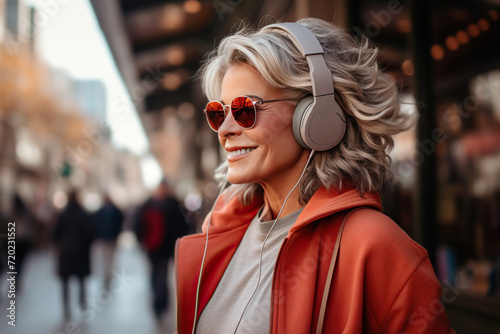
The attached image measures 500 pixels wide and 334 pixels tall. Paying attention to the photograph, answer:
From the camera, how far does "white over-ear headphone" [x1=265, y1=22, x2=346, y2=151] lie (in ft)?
4.29

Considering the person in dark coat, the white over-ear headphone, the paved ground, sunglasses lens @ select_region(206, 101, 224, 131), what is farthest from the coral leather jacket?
the person in dark coat

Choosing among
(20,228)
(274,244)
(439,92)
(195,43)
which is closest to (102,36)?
(20,228)

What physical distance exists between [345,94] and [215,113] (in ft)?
1.43

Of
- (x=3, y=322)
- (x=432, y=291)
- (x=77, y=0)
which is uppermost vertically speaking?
(x=77, y=0)

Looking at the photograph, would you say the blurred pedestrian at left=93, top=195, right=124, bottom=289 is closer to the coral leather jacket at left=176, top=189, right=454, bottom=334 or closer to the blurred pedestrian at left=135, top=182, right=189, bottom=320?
the blurred pedestrian at left=135, top=182, right=189, bottom=320

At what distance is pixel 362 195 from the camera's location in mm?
1285

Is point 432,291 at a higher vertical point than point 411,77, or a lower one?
lower

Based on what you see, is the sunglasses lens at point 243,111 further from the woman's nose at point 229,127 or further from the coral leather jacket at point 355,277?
the coral leather jacket at point 355,277

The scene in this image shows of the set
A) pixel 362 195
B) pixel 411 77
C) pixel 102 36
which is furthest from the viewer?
pixel 102 36

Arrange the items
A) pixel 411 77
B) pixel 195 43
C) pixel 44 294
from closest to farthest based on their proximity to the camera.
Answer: pixel 411 77
pixel 44 294
pixel 195 43

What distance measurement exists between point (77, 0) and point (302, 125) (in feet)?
13.5

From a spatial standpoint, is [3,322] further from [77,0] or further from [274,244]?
[274,244]

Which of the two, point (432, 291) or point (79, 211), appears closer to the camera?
point (432, 291)

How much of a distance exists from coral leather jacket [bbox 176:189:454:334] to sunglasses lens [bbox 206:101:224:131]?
16.3 inches
